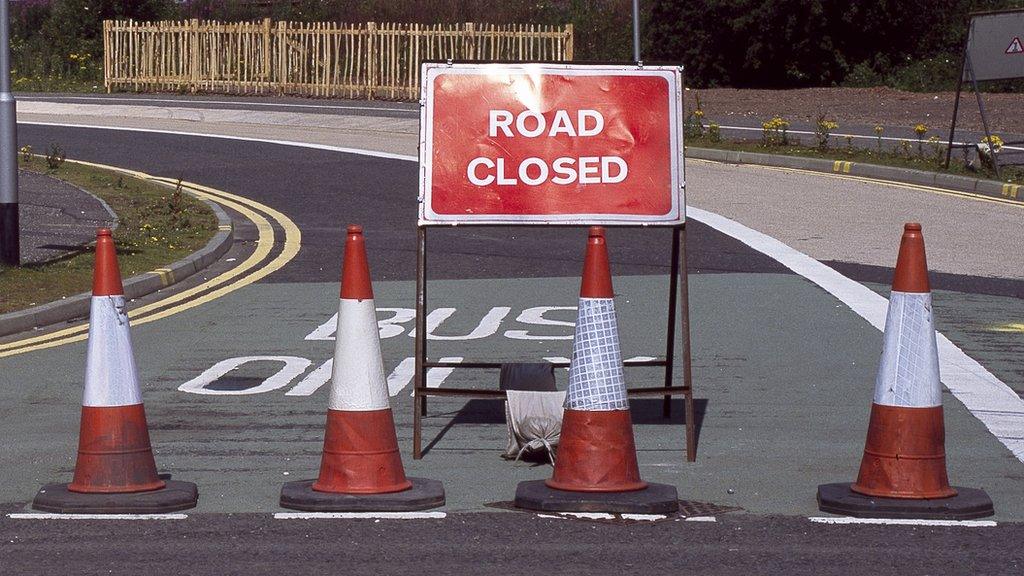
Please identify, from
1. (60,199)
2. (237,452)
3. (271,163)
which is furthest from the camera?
(271,163)

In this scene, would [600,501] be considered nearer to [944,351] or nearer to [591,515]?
[591,515]

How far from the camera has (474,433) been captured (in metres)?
7.80

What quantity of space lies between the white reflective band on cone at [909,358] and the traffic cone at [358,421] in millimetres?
1822

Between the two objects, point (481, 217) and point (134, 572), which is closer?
point (134, 572)

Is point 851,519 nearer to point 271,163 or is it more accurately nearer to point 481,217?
point 481,217

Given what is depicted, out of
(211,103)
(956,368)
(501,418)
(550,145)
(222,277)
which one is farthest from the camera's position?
(211,103)

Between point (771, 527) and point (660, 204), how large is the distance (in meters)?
1.92

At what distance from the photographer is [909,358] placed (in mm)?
6504

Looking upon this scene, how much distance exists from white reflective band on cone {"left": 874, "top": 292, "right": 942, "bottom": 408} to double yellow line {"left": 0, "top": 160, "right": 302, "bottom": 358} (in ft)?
18.4

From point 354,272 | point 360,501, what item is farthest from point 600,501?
point 354,272

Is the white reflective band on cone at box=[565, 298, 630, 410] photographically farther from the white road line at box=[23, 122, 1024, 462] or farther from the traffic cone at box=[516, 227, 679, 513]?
the white road line at box=[23, 122, 1024, 462]

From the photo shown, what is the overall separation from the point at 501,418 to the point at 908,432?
2.37 metres

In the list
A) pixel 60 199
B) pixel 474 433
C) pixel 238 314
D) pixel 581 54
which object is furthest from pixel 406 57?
pixel 474 433

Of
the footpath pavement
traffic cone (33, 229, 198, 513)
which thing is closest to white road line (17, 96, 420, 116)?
the footpath pavement
